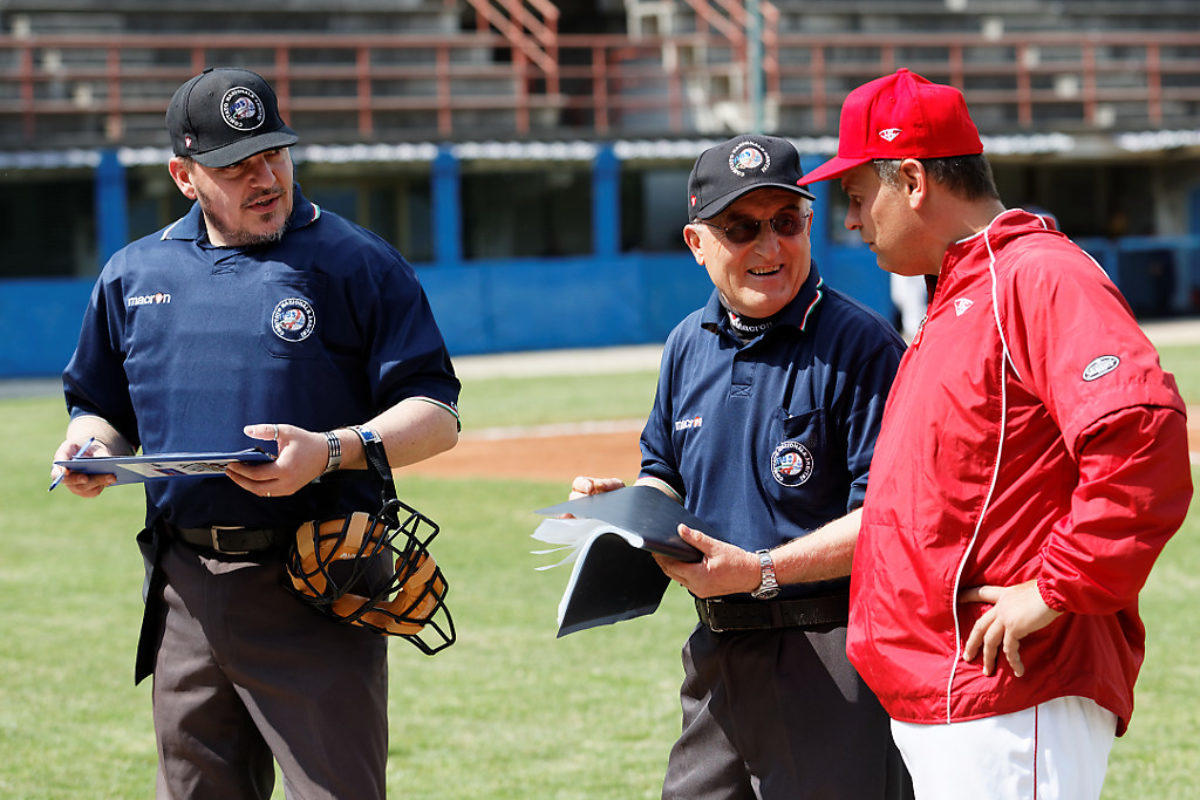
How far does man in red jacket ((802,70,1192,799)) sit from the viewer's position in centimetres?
231

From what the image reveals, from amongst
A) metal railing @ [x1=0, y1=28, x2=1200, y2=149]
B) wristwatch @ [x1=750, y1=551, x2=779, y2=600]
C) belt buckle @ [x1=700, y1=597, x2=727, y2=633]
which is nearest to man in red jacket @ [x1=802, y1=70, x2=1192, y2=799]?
wristwatch @ [x1=750, y1=551, x2=779, y2=600]

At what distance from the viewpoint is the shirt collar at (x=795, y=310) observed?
124 inches

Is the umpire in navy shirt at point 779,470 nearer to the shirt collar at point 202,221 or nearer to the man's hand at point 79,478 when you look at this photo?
the shirt collar at point 202,221

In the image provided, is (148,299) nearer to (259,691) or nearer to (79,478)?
(79,478)

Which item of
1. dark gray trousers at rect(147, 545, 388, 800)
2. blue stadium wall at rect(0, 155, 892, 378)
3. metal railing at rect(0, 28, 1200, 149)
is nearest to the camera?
dark gray trousers at rect(147, 545, 388, 800)

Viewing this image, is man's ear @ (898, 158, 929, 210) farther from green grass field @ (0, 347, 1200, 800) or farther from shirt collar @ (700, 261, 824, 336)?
green grass field @ (0, 347, 1200, 800)

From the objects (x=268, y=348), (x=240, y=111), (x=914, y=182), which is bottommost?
(x=268, y=348)

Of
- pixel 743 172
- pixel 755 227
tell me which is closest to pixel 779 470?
pixel 755 227

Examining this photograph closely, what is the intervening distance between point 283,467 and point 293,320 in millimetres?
423

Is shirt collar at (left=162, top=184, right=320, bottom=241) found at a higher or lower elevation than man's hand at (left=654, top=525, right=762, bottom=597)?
higher

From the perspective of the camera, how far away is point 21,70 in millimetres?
24531

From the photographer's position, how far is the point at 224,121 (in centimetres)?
332

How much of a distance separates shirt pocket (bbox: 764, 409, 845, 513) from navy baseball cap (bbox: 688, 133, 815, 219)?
0.46m

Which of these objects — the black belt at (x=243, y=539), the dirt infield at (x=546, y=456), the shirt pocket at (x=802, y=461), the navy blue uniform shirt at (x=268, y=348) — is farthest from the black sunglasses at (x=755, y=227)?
the dirt infield at (x=546, y=456)
